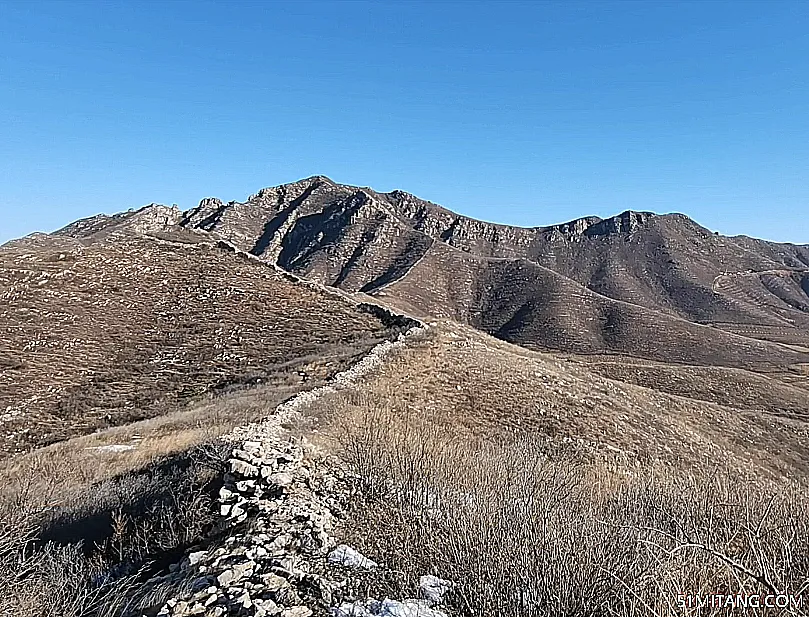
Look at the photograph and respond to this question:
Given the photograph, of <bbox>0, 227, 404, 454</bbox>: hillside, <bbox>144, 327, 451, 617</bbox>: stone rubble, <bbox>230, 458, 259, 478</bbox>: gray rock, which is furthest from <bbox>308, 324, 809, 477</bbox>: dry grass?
<bbox>144, 327, 451, 617</bbox>: stone rubble

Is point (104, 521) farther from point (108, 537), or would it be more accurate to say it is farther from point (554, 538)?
point (554, 538)

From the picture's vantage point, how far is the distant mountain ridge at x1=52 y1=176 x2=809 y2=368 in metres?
90.6

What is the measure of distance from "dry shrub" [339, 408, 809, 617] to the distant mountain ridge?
7670 centimetres

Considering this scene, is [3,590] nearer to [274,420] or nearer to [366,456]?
[366,456]

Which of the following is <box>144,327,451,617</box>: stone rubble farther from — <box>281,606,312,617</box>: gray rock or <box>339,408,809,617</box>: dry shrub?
<box>339,408,809,617</box>: dry shrub

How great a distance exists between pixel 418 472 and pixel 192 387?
69.0ft

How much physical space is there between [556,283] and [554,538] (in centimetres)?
11675

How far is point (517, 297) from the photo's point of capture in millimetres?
116000

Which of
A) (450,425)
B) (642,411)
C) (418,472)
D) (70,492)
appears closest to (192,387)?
(450,425)

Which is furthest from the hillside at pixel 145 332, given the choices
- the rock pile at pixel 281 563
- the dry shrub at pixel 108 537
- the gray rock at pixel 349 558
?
the gray rock at pixel 349 558

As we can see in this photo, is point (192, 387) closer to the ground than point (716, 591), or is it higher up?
closer to the ground

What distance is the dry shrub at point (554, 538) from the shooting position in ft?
12.5

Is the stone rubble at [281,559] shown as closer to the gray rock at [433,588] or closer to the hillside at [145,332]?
the gray rock at [433,588]

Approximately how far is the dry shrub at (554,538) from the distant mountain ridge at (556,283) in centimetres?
7670
